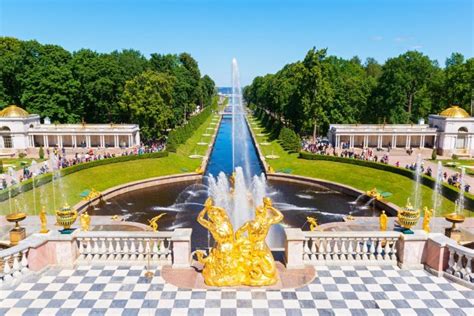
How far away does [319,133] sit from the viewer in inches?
3076

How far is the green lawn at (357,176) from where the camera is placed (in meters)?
39.8

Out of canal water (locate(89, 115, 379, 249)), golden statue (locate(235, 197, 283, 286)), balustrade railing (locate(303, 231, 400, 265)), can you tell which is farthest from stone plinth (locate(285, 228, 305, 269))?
canal water (locate(89, 115, 379, 249))

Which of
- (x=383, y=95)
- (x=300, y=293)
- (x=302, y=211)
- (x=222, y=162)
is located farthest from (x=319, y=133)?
(x=300, y=293)

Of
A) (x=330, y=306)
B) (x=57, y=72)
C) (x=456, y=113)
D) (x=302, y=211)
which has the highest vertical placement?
Result: (x=57, y=72)

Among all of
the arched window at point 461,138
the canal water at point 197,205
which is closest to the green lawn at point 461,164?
the arched window at point 461,138

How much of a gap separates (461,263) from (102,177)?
3950 cm

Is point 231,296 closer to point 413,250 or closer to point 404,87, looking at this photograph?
point 413,250

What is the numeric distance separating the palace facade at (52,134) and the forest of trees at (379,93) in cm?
2959

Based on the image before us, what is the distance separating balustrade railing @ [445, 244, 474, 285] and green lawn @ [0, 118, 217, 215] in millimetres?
31094

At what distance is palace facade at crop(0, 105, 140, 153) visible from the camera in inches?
2489

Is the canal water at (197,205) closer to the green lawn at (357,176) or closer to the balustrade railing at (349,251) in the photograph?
the green lawn at (357,176)

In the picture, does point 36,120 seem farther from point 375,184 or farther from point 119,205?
point 375,184

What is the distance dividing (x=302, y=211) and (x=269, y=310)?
78.7ft

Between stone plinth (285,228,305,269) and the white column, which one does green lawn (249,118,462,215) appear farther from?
stone plinth (285,228,305,269)
